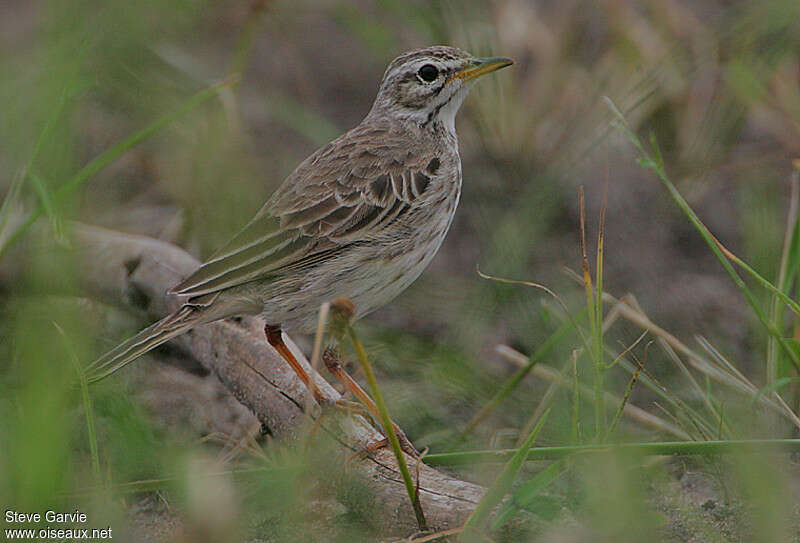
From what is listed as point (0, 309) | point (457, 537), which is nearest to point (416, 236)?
point (457, 537)

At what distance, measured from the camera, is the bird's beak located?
4.48 m

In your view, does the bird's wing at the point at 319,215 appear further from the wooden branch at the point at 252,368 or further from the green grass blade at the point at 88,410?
the green grass blade at the point at 88,410

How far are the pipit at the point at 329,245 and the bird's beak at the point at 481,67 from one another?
1.27 ft

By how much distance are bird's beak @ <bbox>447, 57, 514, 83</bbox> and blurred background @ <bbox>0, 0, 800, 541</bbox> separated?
0.92 m

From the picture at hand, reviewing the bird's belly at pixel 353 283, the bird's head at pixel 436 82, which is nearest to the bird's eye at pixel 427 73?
the bird's head at pixel 436 82

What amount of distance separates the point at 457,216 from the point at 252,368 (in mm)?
2194

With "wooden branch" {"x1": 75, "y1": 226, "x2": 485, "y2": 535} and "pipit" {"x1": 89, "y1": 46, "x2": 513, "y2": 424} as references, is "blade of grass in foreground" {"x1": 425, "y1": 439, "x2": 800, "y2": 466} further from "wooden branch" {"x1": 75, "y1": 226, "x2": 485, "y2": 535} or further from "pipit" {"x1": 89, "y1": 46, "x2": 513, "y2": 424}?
"pipit" {"x1": 89, "y1": 46, "x2": 513, "y2": 424}

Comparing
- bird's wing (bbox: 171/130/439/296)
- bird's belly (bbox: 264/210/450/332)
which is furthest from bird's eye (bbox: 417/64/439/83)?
bird's belly (bbox: 264/210/450/332)

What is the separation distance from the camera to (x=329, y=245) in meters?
3.79

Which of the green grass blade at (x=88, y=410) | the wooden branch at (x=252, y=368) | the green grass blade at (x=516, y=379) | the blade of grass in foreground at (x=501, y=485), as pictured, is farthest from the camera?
the green grass blade at (x=516, y=379)

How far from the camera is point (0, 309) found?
464 cm

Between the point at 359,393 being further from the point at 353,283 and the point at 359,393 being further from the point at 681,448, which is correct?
the point at 681,448

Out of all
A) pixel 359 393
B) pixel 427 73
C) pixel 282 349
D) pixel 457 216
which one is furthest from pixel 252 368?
pixel 457 216

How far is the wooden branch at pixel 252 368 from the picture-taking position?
10.2 feet
